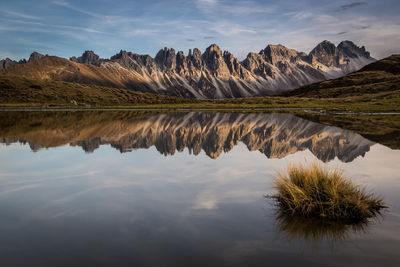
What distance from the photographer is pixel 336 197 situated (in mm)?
10766

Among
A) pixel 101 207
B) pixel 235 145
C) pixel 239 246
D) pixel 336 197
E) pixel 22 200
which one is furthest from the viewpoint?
pixel 235 145

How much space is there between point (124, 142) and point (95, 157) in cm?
813

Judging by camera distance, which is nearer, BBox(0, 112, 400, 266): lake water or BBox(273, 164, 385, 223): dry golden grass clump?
BBox(0, 112, 400, 266): lake water

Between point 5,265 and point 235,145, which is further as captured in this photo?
point 235,145

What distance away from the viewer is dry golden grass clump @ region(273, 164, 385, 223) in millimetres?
10648

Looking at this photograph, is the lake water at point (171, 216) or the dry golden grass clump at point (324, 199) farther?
the dry golden grass clump at point (324, 199)

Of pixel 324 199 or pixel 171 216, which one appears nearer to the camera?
pixel 171 216

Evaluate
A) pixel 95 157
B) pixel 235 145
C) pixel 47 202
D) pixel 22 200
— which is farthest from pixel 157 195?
pixel 235 145

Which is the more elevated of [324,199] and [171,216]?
[324,199]

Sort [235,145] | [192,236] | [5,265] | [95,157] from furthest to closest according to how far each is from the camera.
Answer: [235,145] → [95,157] → [192,236] → [5,265]

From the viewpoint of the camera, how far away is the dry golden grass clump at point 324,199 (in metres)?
10.6

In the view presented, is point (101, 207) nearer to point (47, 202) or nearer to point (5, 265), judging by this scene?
point (47, 202)

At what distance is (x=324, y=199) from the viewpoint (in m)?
11.2

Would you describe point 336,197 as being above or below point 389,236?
above
